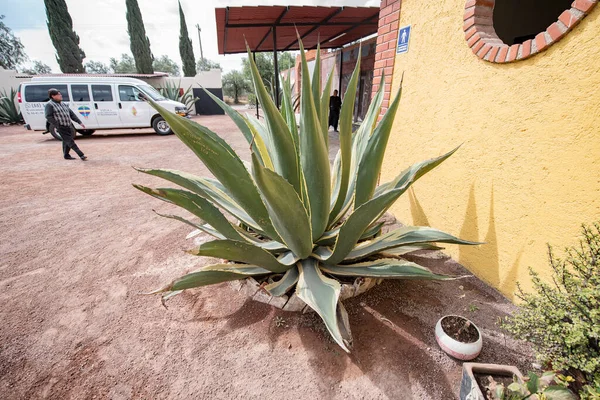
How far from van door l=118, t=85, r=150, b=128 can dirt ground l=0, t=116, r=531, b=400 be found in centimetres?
775

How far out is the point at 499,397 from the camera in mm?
975

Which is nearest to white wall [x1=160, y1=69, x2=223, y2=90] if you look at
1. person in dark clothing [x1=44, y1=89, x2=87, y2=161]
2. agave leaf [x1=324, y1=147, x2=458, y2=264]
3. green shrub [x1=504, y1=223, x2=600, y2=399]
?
person in dark clothing [x1=44, y1=89, x2=87, y2=161]

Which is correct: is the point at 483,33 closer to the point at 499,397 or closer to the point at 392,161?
the point at 392,161

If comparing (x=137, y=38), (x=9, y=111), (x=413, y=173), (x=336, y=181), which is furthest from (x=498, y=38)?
(x=137, y=38)

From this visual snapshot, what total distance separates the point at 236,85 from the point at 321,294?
109 feet

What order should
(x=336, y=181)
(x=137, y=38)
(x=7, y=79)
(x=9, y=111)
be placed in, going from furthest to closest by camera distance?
(x=137, y=38) < (x=7, y=79) < (x=9, y=111) < (x=336, y=181)

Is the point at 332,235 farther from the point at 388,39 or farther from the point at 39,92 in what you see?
the point at 39,92

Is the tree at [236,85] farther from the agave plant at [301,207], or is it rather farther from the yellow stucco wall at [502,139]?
the agave plant at [301,207]

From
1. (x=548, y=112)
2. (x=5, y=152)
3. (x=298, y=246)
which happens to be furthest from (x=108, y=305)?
(x=5, y=152)

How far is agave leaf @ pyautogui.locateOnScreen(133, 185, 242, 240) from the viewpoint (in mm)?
1315

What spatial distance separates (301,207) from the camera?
1.37m

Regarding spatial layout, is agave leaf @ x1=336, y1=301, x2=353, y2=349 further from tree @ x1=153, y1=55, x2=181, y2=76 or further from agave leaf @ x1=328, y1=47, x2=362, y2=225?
tree @ x1=153, y1=55, x2=181, y2=76

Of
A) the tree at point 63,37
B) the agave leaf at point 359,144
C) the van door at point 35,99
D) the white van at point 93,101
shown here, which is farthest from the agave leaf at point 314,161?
the tree at point 63,37

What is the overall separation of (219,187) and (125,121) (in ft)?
30.3
